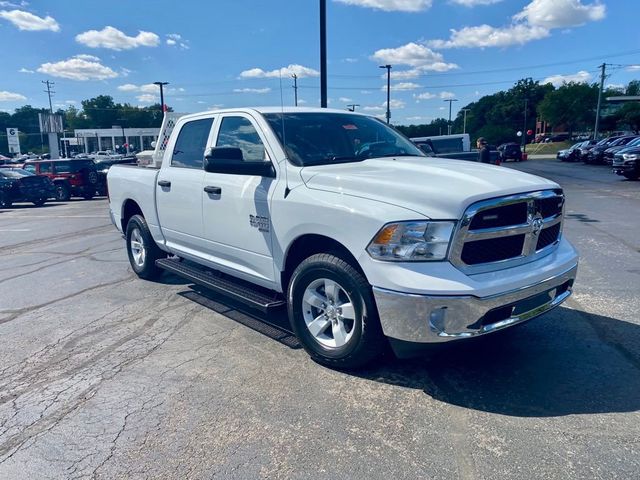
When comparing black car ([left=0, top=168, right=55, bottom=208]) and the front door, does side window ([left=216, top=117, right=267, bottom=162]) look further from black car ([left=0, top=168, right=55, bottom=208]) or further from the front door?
black car ([left=0, top=168, right=55, bottom=208])

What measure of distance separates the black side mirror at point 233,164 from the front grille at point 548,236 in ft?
7.02

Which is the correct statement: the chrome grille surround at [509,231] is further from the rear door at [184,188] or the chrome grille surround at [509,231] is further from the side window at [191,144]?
the side window at [191,144]

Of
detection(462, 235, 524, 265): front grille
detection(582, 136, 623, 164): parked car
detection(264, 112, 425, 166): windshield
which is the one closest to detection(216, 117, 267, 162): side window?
detection(264, 112, 425, 166): windshield

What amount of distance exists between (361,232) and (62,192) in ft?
73.9

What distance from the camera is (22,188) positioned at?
20266mm

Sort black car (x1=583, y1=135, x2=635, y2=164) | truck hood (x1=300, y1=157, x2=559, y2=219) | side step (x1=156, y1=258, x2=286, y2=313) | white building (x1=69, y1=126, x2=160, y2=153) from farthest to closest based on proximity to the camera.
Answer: white building (x1=69, y1=126, x2=160, y2=153), black car (x1=583, y1=135, x2=635, y2=164), side step (x1=156, y1=258, x2=286, y2=313), truck hood (x1=300, y1=157, x2=559, y2=219)

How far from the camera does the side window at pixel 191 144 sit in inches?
206

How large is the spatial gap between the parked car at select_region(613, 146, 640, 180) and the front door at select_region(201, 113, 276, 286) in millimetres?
21800

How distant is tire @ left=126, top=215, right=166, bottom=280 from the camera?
639cm

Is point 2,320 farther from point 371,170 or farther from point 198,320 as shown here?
point 371,170

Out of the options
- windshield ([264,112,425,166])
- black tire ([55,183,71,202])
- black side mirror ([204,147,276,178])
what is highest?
windshield ([264,112,425,166])

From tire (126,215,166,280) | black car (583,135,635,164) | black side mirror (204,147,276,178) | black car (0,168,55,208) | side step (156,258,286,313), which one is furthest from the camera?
black car (583,135,635,164)

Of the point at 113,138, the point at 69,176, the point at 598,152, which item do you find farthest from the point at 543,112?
the point at 113,138

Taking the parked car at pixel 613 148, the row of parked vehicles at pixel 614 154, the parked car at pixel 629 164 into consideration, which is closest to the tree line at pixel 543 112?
the row of parked vehicles at pixel 614 154
